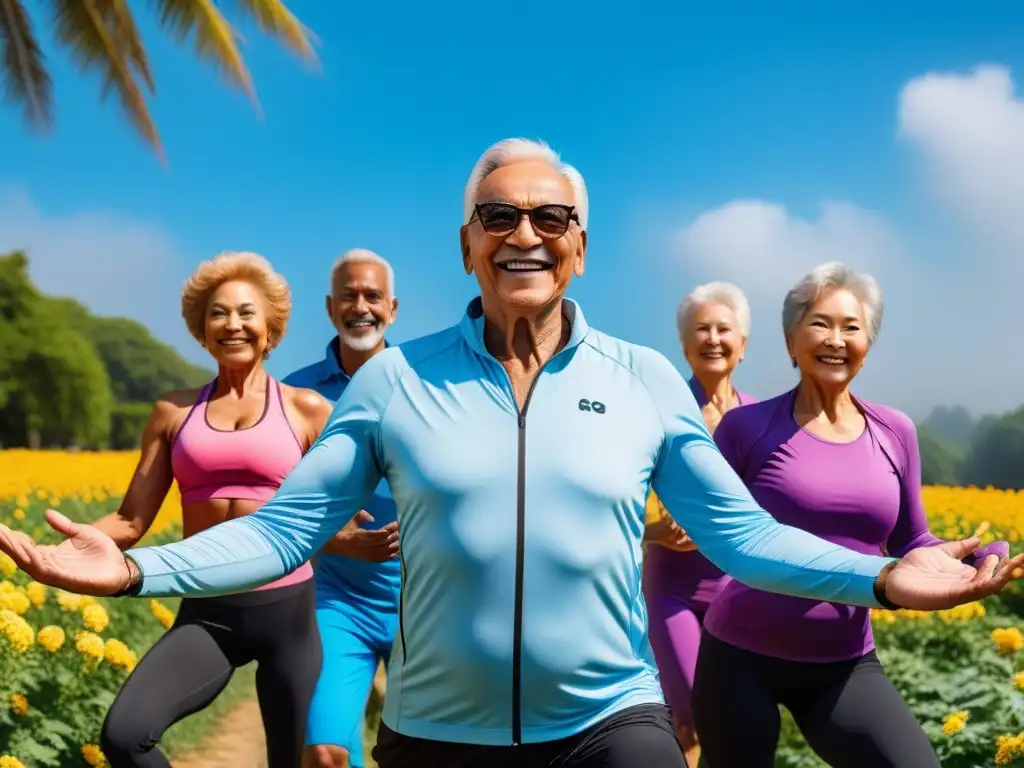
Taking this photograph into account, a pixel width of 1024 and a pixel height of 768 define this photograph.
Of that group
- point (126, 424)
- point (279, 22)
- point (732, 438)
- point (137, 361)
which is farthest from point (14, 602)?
point (137, 361)

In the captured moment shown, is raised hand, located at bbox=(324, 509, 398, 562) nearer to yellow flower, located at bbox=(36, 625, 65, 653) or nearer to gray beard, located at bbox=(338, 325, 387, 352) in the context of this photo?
gray beard, located at bbox=(338, 325, 387, 352)

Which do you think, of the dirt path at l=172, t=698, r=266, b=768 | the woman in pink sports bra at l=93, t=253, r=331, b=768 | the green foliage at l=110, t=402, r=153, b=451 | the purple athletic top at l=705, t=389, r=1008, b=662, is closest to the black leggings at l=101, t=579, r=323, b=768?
the woman in pink sports bra at l=93, t=253, r=331, b=768

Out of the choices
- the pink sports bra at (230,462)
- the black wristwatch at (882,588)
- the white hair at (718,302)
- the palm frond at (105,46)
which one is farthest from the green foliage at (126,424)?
the black wristwatch at (882,588)

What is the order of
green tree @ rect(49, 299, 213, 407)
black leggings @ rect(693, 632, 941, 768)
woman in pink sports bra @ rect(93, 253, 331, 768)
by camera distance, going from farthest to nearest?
green tree @ rect(49, 299, 213, 407) < woman in pink sports bra @ rect(93, 253, 331, 768) < black leggings @ rect(693, 632, 941, 768)

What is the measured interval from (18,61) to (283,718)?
44.6ft

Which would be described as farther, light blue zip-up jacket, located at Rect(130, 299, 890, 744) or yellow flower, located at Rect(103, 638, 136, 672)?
yellow flower, located at Rect(103, 638, 136, 672)

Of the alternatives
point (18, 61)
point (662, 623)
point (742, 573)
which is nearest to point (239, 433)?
point (662, 623)

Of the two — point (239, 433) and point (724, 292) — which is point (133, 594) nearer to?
point (239, 433)

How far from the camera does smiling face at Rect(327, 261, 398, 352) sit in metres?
4.92

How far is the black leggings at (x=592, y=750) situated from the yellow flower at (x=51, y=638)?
11.3 feet

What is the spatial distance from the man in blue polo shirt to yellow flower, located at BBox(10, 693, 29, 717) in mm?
1688

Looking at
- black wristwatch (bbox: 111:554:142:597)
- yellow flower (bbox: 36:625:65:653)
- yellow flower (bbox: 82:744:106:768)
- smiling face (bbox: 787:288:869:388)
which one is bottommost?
yellow flower (bbox: 82:744:106:768)

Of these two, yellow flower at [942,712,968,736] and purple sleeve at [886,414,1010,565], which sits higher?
purple sleeve at [886,414,1010,565]

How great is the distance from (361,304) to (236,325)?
828 mm
